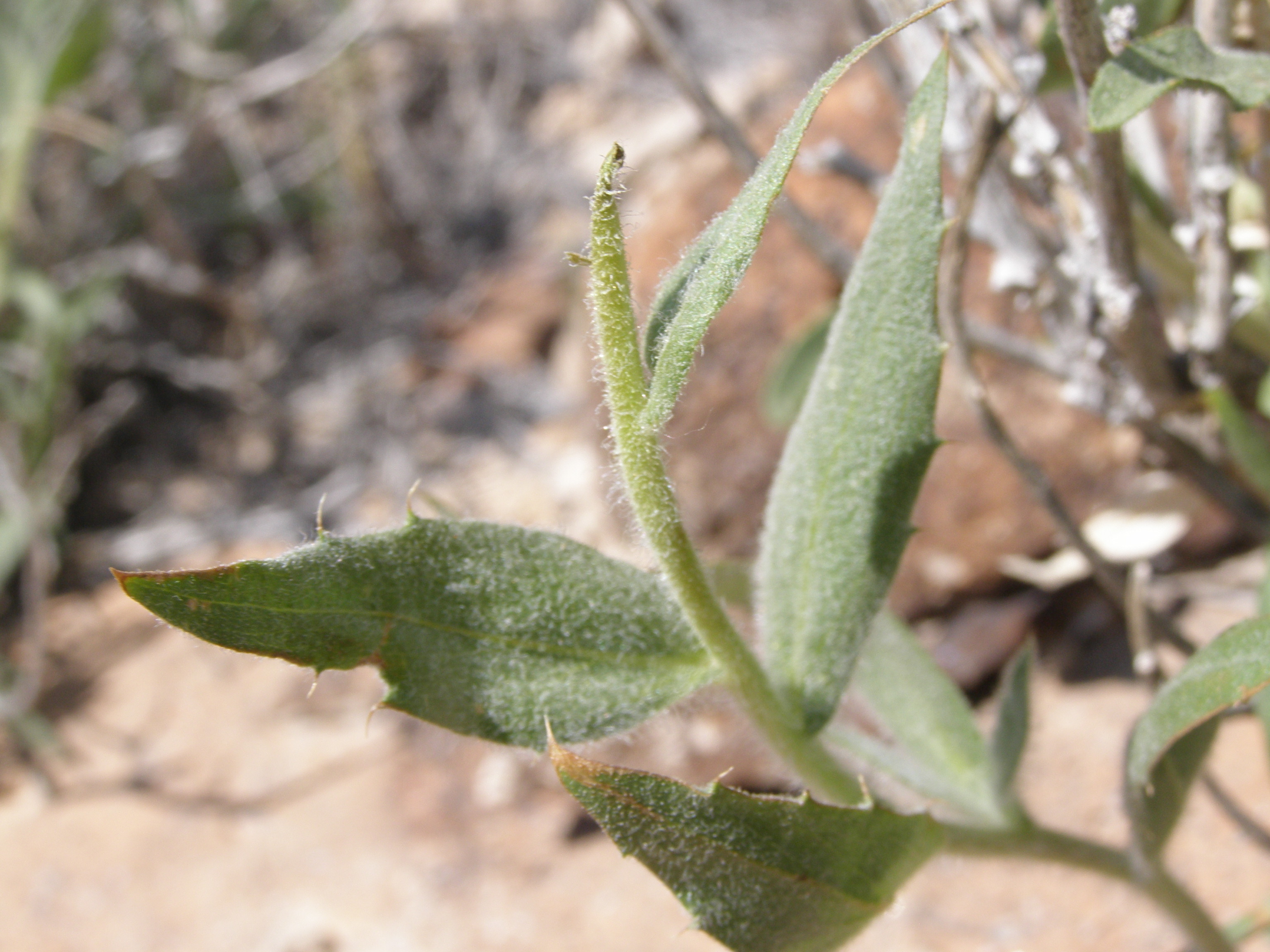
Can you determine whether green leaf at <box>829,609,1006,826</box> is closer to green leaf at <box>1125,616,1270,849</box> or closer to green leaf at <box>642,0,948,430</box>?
green leaf at <box>1125,616,1270,849</box>

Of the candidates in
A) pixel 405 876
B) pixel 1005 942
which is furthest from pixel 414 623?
pixel 405 876

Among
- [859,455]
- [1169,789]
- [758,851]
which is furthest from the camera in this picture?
[1169,789]

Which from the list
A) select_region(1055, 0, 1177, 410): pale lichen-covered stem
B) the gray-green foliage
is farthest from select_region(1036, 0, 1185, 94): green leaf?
the gray-green foliage

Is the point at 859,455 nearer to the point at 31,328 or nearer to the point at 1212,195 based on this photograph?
the point at 1212,195

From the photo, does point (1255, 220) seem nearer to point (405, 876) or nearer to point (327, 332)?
point (405, 876)

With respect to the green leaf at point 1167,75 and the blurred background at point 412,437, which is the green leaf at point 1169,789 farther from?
the green leaf at point 1167,75

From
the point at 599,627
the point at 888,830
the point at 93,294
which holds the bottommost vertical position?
the point at 888,830

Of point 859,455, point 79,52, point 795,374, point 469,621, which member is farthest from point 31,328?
point 859,455

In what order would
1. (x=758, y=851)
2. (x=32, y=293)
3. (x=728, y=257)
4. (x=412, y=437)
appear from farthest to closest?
(x=412, y=437), (x=32, y=293), (x=758, y=851), (x=728, y=257)
